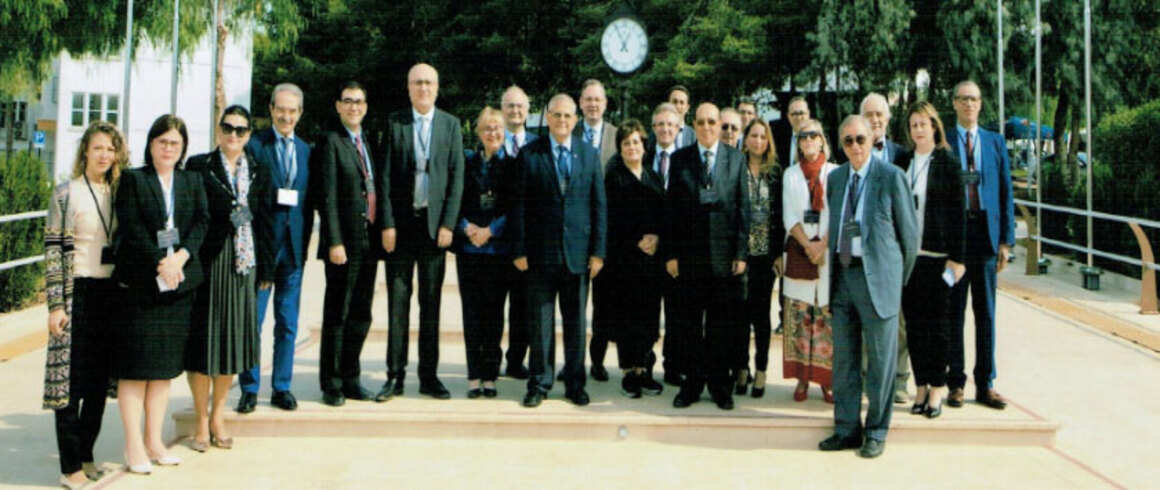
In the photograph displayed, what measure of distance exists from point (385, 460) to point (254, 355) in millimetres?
859

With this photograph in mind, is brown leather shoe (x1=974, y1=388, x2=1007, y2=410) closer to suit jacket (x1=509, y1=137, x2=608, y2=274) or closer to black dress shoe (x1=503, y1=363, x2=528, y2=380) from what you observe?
suit jacket (x1=509, y1=137, x2=608, y2=274)

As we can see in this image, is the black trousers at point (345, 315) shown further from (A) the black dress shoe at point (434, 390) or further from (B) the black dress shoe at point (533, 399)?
(B) the black dress shoe at point (533, 399)

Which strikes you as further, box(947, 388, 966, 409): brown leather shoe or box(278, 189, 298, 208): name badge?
box(947, 388, 966, 409): brown leather shoe

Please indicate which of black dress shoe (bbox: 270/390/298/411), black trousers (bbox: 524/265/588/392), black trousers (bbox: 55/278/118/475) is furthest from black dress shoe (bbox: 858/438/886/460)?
black trousers (bbox: 55/278/118/475)

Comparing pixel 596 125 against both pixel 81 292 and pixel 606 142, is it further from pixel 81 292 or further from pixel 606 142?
pixel 81 292

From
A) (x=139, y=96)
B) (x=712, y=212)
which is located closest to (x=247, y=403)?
(x=712, y=212)

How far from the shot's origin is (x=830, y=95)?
26609mm

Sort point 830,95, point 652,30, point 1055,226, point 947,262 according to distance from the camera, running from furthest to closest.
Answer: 1. point 652,30
2. point 830,95
3. point 1055,226
4. point 947,262

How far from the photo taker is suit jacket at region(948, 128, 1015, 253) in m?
5.94

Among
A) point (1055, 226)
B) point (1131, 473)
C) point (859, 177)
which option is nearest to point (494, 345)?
point (859, 177)

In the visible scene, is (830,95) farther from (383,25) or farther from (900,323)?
(900,323)

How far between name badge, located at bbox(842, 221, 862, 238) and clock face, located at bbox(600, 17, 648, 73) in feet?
24.5

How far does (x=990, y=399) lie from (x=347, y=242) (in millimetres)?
3840

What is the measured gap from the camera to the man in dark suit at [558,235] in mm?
5902
